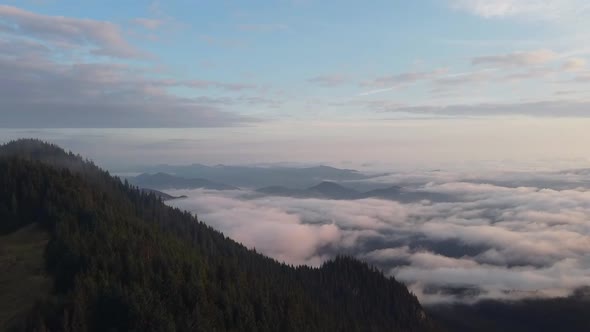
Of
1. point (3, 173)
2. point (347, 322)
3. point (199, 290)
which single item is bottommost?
point (347, 322)

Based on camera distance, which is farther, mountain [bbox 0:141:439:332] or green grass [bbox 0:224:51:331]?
green grass [bbox 0:224:51:331]

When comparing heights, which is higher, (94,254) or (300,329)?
(94,254)

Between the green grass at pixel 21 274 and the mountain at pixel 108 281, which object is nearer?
the mountain at pixel 108 281

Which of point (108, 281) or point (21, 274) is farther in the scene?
point (21, 274)

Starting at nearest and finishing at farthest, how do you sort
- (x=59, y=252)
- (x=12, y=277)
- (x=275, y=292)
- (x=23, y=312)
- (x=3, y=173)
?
(x=23, y=312)
(x=12, y=277)
(x=59, y=252)
(x=275, y=292)
(x=3, y=173)

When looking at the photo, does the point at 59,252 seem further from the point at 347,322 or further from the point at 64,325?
the point at 347,322

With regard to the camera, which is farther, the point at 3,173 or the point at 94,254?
the point at 3,173

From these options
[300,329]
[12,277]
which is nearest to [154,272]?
[12,277]

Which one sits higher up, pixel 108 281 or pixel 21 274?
pixel 108 281
